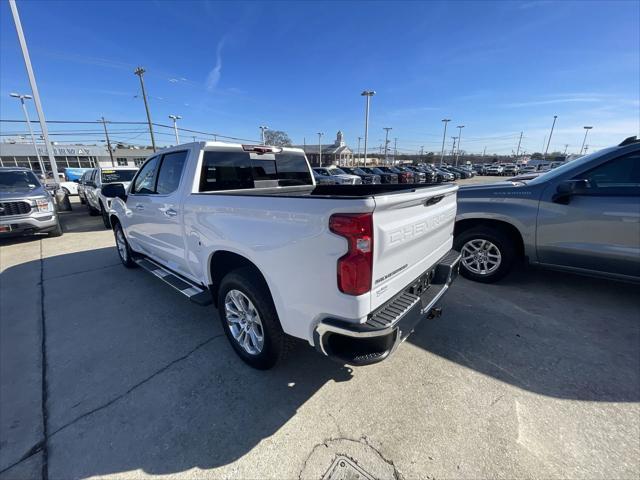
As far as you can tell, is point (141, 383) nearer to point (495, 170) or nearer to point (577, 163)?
point (577, 163)

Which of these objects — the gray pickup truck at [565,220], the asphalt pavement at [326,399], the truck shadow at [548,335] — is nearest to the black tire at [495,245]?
the gray pickup truck at [565,220]

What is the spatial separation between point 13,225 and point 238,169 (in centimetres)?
708

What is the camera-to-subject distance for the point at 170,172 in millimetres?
3379

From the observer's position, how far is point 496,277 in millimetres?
4141

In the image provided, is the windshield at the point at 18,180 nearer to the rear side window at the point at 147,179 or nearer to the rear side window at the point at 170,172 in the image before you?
the rear side window at the point at 147,179

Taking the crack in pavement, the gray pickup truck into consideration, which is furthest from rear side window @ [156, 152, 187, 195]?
the gray pickup truck

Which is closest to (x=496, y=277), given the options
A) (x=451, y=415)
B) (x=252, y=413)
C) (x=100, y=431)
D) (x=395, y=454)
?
(x=451, y=415)

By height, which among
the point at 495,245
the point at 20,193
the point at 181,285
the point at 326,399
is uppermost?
the point at 20,193

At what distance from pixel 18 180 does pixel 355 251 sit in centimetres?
1015

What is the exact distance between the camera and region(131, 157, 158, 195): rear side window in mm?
3740

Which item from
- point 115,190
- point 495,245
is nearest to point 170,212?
point 115,190

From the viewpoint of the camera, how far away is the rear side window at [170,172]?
320 centimetres

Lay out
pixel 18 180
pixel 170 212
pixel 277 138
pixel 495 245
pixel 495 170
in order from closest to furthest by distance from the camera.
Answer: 1. pixel 170 212
2. pixel 495 245
3. pixel 18 180
4. pixel 495 170
5. pixel 277 138

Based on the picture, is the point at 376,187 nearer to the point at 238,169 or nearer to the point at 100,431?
the point at 238,169
